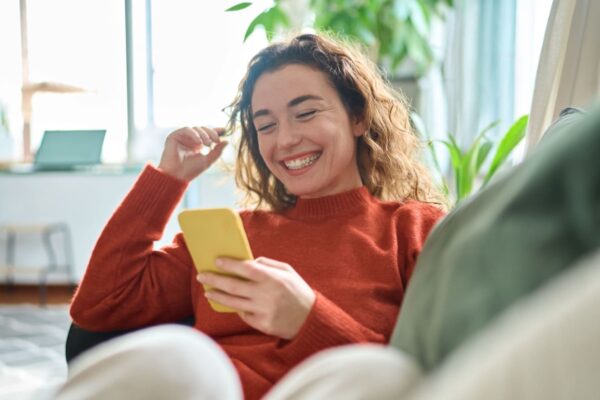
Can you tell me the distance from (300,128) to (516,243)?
0.76 m

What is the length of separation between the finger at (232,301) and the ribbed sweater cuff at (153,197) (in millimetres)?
358

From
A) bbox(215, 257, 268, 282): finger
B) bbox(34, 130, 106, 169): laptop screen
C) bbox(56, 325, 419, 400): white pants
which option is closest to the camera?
bbox(56, 325, 419, 400): white pants

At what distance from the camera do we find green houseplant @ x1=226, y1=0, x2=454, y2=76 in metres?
2.67

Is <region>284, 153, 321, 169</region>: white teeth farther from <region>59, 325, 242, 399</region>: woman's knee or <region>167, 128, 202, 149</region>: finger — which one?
<region>59, 325, 242, 399</region>: woman's knee

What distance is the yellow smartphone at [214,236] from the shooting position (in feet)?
3.25

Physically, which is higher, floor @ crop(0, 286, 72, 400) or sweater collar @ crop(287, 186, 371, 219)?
sweater collar @ crop(287, 186, 371, 219)

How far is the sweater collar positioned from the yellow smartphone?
329 mm

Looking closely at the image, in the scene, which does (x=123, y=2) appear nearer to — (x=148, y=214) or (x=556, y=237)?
(x=148, y=214)

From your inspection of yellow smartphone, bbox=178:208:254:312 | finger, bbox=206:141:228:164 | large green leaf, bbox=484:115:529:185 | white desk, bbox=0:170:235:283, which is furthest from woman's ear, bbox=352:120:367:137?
white desk, bbox=0:170:235:283

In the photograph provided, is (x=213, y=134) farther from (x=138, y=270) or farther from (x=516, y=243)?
(x=516, y=243)

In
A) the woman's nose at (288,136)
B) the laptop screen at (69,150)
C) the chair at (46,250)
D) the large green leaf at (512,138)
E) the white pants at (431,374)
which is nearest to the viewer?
the white pants at (431,374)

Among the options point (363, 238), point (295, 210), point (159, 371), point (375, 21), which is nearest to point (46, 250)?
point (375, 21)

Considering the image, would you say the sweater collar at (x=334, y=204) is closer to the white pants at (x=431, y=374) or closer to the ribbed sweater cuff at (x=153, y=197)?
the ribbed sweater cuff at (x=153, y=197)

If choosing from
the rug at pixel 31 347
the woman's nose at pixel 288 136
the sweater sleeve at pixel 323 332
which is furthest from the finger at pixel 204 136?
the rug at pixel 31 347
